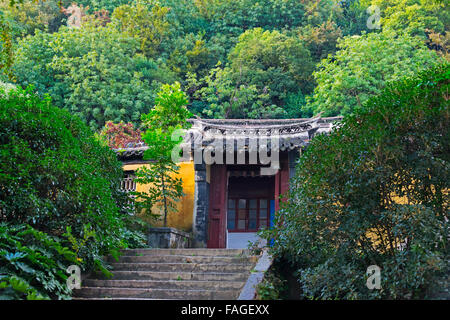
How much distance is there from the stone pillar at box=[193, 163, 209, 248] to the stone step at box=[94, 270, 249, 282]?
4.48 m

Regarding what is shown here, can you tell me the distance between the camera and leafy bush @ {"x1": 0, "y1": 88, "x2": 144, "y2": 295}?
692 cm

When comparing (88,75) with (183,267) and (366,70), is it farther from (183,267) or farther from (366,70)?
(183,267)

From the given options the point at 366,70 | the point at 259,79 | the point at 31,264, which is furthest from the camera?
the point at 259,79

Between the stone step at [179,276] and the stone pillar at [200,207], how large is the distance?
176 inches

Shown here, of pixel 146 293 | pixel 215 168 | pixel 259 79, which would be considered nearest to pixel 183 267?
pixel 146 293

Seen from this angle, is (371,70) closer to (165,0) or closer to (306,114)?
(306,114)

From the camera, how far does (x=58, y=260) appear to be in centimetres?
707

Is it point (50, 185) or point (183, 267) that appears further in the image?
point (183, 267)

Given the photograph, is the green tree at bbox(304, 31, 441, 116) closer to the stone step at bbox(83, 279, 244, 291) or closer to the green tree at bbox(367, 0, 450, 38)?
the green tree at bbox(367, 0, 450, 38)

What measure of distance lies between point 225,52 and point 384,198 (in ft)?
94.5

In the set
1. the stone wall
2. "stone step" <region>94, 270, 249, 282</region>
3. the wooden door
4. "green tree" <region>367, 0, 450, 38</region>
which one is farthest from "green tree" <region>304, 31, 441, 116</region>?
"stone step" <region>94, 270, 249, 282</region>

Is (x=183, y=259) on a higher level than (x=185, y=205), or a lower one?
lower

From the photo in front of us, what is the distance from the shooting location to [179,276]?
782 centimetres

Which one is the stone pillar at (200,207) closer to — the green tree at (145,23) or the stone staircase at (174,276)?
the stone staircase at (174,276)
